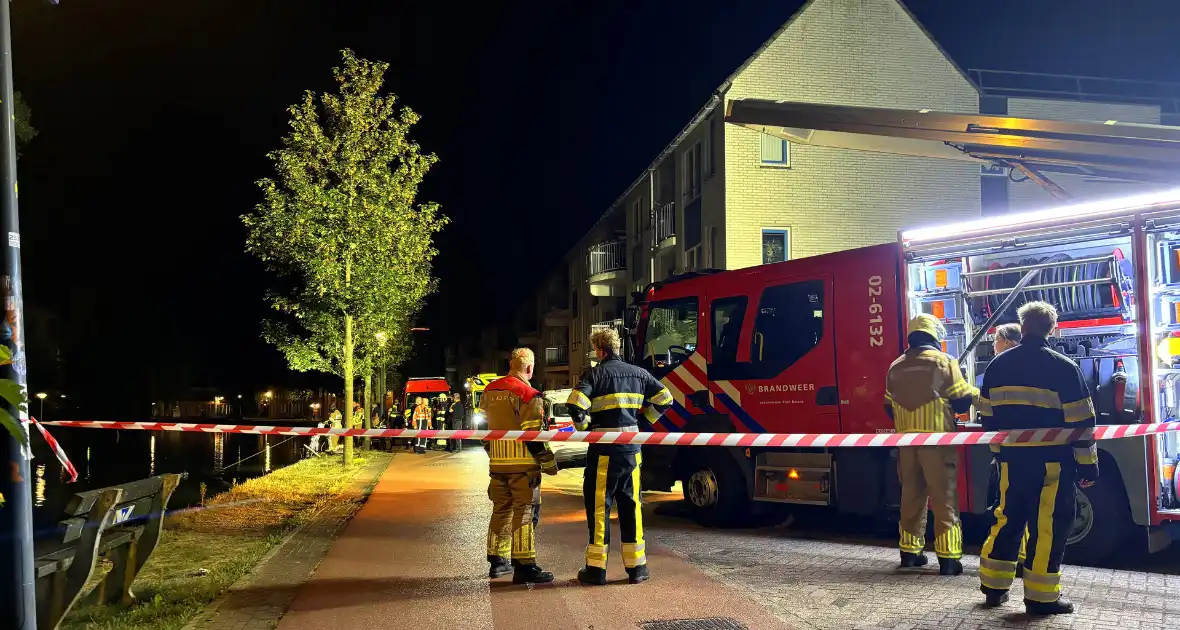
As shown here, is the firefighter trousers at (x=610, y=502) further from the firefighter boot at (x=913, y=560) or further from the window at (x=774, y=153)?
the window at (x=774, y=153)

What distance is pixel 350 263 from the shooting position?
60.6 feet

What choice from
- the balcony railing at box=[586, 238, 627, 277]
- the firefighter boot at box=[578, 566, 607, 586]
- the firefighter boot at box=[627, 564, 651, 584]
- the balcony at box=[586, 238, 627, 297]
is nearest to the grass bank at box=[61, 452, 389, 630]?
the firefighter boot at box=[578, 566, 607, 586]

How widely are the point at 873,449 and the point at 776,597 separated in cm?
257

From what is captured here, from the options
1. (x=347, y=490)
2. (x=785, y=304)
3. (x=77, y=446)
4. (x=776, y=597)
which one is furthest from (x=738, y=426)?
(x=77, y=446)

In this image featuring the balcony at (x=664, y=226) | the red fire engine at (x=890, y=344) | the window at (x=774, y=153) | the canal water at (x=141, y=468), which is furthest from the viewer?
the balcony at (x=664, y=226)

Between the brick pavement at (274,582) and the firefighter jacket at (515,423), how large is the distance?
1.72 meters

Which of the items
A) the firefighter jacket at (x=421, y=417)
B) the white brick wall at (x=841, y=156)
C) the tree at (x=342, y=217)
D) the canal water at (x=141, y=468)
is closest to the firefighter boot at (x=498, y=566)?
the canal water at (x=141, y=468)

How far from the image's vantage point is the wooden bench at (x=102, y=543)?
4953mm

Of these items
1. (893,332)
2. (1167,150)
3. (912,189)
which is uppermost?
(912,189)

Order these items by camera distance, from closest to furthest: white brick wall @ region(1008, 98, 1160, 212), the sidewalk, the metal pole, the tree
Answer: the metal pole < the sidewalk < the tree < white brick wall @ region(1008, 98, 1160, 212)

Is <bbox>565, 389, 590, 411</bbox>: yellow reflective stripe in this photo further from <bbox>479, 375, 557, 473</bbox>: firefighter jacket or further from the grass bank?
the grass bank

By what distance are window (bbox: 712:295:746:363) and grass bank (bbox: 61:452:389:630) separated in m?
4.75

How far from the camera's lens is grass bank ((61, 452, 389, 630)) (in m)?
5.94

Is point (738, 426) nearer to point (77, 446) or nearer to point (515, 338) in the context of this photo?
point (77, 446)
